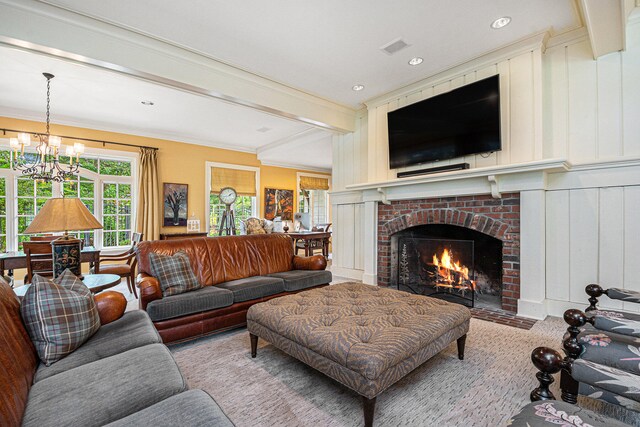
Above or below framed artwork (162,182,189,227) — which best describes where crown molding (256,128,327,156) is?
above

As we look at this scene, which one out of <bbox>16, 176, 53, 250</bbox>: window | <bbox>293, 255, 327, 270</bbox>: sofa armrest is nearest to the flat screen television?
<bbox>293, 255, 327, 270</bbox>: sofa armrest

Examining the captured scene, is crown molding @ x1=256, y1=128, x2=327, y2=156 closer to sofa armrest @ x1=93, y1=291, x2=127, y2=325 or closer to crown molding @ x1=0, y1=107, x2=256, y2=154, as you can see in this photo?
crown molding @ x1=0, y1=107, x2=256, y2=154

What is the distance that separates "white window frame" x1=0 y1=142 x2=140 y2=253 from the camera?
4684 millimetres

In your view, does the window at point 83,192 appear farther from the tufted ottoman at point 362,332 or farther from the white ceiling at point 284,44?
the tufted ottoman at point 362,332

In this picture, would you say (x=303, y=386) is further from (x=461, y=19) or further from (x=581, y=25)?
(x=581, y=25)

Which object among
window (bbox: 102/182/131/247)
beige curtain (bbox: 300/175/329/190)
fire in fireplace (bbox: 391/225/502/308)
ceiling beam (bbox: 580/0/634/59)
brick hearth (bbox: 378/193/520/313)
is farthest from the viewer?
beige curtain (bbox: 300/175/329/190)

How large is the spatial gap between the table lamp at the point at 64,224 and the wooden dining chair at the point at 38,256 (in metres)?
0.98

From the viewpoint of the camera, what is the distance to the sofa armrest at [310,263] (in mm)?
3678

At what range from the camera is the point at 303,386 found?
1872 millimetres

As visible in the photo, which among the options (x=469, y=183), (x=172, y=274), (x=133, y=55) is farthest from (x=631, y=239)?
(x=133, y=55)

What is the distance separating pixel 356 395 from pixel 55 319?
170cm

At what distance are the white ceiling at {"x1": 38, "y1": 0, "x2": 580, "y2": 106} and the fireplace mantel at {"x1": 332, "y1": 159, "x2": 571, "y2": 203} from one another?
131cm

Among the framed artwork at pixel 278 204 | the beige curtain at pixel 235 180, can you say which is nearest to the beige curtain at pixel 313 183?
the framed artwork at pixel 278 204

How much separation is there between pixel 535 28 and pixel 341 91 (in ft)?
7.28
